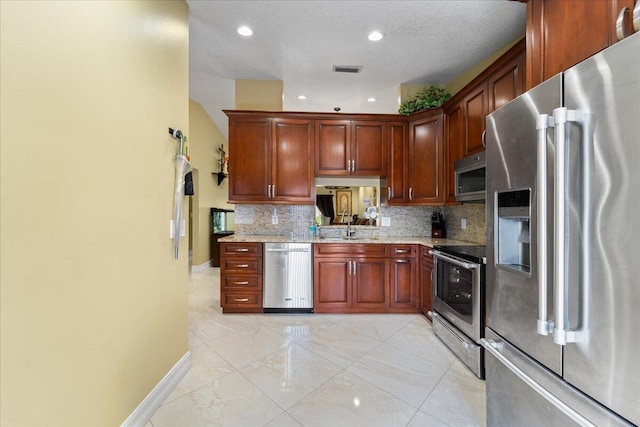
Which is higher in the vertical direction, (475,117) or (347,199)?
(475,117)

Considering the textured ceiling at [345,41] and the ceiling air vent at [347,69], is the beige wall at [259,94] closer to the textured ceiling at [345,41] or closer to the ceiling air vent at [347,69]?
the textured ceiling at [345,41]

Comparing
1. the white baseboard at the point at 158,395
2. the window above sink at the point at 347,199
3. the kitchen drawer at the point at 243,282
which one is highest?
the window above sink at the point at 347,199

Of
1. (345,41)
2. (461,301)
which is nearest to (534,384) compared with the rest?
(461,301)

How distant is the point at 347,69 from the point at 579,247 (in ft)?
10.8

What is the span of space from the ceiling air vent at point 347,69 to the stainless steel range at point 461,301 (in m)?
2.41

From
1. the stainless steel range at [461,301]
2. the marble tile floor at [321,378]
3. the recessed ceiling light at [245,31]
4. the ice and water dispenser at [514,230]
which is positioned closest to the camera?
the ice and water dispenser at [514,230]

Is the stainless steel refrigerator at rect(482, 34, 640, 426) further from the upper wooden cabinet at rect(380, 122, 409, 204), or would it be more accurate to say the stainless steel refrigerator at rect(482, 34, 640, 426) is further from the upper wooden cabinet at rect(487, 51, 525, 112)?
the upper wooden cabinet at rect(380, 122, 409, 204)

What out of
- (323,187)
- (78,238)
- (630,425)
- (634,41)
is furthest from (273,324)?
(634,41)

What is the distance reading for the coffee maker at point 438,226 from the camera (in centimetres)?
374

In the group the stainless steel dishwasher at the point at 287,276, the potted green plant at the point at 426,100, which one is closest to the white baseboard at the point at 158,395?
the stainless steel dishwasher at the point at 287,276

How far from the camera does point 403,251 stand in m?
3.33

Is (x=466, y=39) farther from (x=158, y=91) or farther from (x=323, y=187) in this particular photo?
(x=158, y=91)

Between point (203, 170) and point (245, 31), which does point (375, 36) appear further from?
point (203, 170)

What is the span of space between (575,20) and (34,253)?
7.85ft
